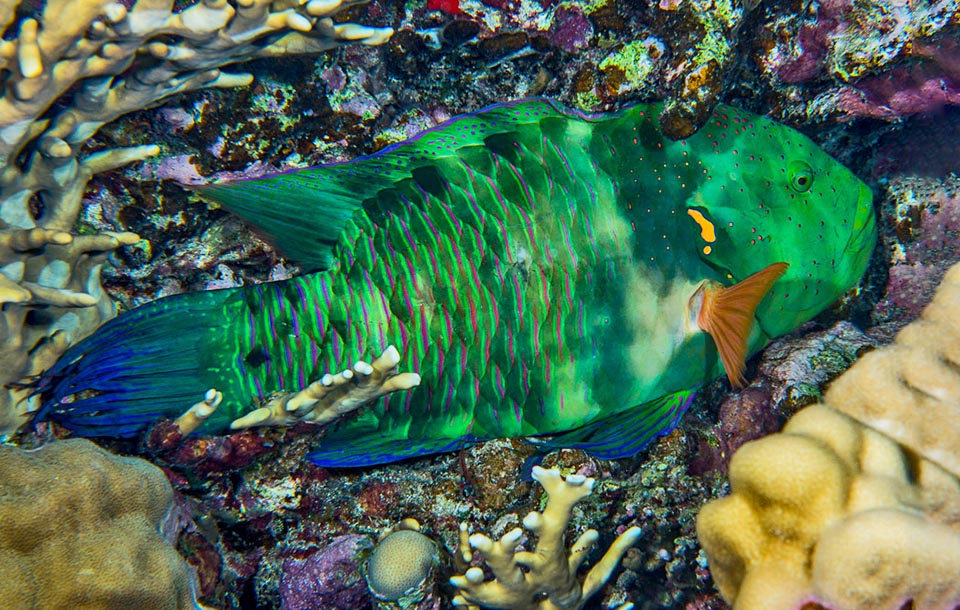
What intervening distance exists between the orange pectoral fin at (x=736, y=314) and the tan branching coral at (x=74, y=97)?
2.00 metres

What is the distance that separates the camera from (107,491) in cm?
208

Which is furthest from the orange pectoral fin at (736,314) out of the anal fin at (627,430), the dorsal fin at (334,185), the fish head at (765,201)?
the dorsal fin at (334,185)

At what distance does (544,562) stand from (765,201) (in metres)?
2.04

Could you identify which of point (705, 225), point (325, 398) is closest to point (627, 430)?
point (705, 225)

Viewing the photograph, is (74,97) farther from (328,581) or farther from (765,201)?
(765,201)

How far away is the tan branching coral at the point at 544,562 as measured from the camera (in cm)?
249

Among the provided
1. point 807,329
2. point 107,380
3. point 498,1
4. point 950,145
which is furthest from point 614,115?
point 107,380

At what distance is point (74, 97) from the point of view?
93.7 inches

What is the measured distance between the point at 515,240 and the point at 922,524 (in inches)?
71.3

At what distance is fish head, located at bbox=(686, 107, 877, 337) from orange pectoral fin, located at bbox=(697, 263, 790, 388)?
0.19 metres

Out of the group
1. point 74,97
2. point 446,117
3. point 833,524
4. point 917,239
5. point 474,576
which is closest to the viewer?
point 833,524

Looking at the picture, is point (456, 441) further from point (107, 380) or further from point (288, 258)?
point (107, 380)

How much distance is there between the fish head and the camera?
108 inches

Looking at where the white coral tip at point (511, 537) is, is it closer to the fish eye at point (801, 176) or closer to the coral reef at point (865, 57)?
the fish eye at point (801, 176)
